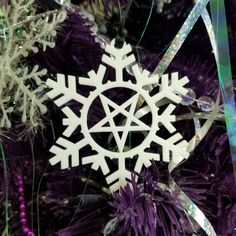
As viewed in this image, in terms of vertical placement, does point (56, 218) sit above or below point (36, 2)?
below

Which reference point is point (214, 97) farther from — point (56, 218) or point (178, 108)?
point (56, 218)

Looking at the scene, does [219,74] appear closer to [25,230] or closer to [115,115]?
[115,115]

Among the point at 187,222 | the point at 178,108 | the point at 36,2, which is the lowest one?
the point at 187,222

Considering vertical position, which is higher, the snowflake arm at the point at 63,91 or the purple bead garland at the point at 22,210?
the snowflake arm at the point at 63,91

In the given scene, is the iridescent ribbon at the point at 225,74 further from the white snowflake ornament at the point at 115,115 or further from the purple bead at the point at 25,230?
the purple bead at the point at 25,230

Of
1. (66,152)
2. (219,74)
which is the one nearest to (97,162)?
(66,152)

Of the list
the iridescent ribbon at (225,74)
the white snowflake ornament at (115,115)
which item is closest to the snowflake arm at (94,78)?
the white snowflake ornament at (115,115)

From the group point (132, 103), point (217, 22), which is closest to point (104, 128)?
point (132, 103)

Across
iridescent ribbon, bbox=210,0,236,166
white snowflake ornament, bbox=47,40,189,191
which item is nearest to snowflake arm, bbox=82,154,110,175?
white snowflake ornament, bbox=47,40,189,191
